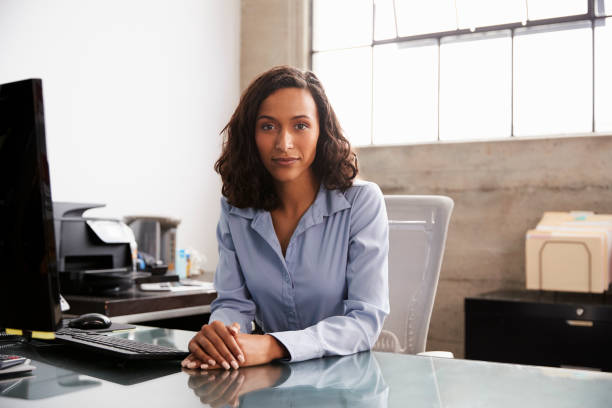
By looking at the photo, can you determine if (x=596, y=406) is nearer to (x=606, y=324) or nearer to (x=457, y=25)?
(x=606, y=324)

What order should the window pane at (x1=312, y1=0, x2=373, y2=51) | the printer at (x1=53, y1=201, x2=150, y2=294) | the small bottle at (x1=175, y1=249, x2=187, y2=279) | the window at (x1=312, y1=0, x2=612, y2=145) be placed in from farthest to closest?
the window pane at (x1=312, y1=0, x2=373, y2=51) → the window at (x1=312, y1=0, x2=612, y2=145) → the small bottle at (x1=175, y1=249, x2=187, y2=279) → the printer at (x1=53, y1=201, x2=150, y2=294)

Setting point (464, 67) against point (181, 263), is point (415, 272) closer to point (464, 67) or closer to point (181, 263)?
point (181, 263)

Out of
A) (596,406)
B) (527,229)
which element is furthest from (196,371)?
(527,229)

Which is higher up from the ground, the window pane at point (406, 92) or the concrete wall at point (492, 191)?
the window pane at point (406, 92)

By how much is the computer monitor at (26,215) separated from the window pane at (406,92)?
11.0 ft

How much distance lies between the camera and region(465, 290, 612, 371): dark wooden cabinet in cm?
269

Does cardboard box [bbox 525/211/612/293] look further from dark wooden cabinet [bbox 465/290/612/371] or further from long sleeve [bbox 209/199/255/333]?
long sleeve [bbox 209/199/255/333]

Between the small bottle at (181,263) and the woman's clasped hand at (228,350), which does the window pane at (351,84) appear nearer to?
the small bottle at (181,263)

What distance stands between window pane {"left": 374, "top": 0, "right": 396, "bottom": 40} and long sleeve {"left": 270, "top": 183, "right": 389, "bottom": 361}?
2848mm

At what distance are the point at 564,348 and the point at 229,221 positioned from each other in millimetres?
1987

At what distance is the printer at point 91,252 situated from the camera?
2.16 m

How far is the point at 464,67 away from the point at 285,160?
2741 mm

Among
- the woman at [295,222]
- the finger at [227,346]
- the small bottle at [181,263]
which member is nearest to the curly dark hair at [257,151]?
the woman at [295,222]

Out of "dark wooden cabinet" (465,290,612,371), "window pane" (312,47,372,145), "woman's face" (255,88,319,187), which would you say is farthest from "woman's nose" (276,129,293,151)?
"window pane" (312,47,372,145)
